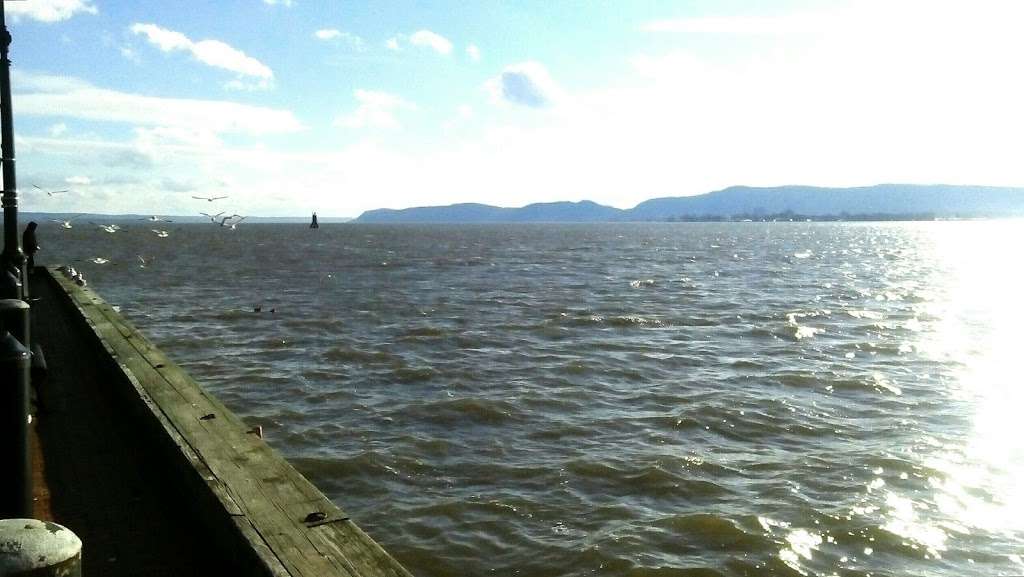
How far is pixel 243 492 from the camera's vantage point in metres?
4.72

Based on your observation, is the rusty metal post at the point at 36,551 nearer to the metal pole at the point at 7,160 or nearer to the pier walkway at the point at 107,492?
the pier walkway at the point at 107,492

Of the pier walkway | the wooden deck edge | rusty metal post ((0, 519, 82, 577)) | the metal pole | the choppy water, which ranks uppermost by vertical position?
the metal pole

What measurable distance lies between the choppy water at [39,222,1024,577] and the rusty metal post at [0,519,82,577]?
13.3 feet

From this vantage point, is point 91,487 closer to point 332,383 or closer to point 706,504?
point 706,504

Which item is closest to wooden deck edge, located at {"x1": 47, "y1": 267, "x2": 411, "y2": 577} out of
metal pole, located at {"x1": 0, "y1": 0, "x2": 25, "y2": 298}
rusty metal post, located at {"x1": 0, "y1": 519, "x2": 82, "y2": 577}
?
rusty metal post, located at {"x1": 0, "y1": 519, "x2": 82, "y2": 577}

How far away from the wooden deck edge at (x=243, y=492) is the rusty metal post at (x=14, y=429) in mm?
934

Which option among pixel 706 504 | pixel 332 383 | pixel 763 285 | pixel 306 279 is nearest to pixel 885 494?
pixel 706 504

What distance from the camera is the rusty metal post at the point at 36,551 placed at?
2652mm

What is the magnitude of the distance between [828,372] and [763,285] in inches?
812

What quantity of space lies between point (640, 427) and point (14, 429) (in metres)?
7.69

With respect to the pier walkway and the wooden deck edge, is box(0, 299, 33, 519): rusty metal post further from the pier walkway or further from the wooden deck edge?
the wooden deck edge

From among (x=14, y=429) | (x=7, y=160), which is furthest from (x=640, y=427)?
(x=7, y=160)

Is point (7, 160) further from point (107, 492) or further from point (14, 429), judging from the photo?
point (14, 429)

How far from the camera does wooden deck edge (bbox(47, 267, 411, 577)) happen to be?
4004 mm
